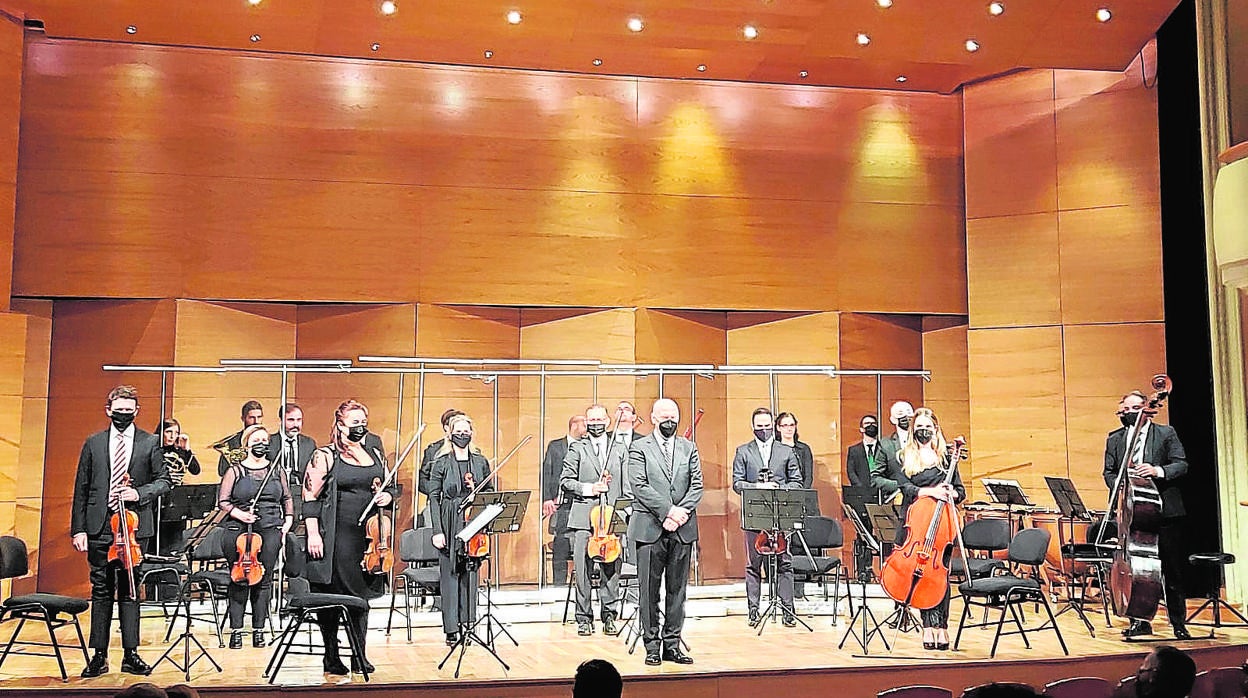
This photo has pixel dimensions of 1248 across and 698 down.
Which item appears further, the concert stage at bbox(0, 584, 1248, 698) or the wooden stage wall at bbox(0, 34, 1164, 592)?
the wooden stage wall at bbox(0, 34, 1164, 592)

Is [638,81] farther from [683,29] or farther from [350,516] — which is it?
[350,516]

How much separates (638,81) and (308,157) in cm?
317

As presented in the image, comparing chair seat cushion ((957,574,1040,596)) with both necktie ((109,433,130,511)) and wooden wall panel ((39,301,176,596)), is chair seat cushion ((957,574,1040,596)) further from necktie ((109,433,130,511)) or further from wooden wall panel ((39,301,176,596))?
wooden wall panel ((39,301,176,596))

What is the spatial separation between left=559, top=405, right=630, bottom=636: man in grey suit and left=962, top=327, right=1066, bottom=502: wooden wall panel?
4.09m

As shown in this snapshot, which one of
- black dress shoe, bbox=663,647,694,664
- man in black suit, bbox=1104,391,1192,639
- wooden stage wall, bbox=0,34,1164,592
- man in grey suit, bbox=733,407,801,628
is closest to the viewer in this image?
black dress shoe, bbox=663,647,694,664

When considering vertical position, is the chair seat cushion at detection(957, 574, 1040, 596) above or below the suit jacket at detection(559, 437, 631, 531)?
below

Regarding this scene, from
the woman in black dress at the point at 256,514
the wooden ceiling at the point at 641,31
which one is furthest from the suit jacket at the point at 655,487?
the wooden ceiling at the point at 641,31

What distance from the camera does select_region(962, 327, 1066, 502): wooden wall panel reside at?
10242 millimetres

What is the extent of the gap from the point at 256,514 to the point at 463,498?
4.58 ft

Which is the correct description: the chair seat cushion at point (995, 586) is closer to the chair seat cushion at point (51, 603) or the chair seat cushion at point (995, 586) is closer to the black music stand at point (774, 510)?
the black music stand at point (774, 510)

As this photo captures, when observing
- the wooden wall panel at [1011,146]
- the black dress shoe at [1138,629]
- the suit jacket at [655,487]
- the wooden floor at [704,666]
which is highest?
the wooden wall panel at [1011,146]

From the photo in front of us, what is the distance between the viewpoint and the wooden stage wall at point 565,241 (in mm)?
9570

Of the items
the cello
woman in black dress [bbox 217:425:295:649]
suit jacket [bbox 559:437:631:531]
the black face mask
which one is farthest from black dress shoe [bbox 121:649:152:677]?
the cello

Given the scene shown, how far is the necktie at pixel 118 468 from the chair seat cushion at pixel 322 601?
119cm
